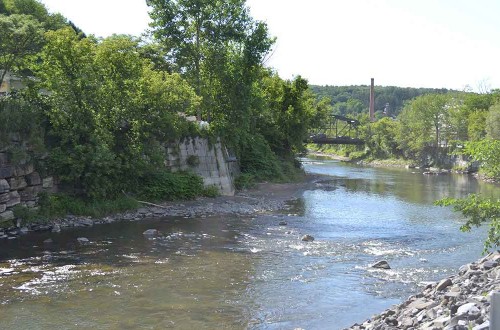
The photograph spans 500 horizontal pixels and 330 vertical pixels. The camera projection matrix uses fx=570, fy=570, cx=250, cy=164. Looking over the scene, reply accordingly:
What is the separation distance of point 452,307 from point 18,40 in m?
24.3

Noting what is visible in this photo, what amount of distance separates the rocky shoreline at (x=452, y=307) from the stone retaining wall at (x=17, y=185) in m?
17.7

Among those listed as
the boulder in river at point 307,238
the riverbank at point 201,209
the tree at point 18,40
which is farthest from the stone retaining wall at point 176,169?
the boulder in river at point 307,238

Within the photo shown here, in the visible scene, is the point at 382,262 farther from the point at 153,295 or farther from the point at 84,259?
the point at 84,259

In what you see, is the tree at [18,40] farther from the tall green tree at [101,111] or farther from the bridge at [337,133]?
the bridge at [337,133]

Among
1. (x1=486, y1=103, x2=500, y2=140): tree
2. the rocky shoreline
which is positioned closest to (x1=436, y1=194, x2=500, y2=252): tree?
the rocky shoreline

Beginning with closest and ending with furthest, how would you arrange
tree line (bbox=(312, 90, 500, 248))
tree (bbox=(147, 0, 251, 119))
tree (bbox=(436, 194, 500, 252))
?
tree (bbox=(436, 194, 500, 252))
tree (bbox=(147, 0, 251, 119))
tree line (bbox=(312, 90, 500, 248))

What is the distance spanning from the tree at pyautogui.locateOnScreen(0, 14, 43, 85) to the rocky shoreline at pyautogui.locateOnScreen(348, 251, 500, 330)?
70.9 ft

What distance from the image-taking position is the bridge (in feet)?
325

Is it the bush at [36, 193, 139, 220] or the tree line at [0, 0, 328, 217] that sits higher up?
the tree line at [0, 0, 328, 217]

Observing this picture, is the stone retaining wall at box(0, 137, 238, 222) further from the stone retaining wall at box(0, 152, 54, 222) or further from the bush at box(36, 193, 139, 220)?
the bush at box(36, 193, 139, 220)

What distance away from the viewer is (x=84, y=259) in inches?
789

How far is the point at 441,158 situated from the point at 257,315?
258 ft

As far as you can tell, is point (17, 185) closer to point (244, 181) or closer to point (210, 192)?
point (210, 192)

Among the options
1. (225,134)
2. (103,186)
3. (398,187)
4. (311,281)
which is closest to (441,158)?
(398,187)
